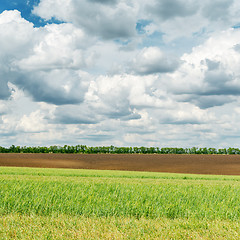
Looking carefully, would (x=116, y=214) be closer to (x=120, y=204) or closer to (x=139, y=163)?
(x=120, y=204)

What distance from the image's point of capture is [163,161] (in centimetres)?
5303

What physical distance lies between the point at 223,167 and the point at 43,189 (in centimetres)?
4191

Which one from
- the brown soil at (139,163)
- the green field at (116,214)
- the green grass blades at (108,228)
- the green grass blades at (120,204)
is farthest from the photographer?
the brown soil at (139,163)

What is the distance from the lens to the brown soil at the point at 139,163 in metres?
47.4

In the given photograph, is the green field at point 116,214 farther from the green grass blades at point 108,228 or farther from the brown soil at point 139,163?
the brown soil at point 139,163

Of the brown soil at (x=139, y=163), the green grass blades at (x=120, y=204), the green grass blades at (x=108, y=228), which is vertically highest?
the green grass blades at (x=120, y=204)

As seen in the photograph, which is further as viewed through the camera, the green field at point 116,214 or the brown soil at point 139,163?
the brown soil at point 139,163

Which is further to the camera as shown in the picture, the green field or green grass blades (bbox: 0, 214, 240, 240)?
the green field

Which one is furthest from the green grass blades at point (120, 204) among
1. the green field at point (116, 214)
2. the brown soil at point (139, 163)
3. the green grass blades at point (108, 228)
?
the brown soil at point (139, 163)

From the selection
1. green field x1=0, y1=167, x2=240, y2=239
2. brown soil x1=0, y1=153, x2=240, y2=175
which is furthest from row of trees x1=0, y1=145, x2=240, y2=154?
green field x1=0, y1=167, x2=240, y2=239

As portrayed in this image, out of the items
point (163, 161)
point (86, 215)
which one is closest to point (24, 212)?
point (86, 215)

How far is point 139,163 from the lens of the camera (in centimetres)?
5153

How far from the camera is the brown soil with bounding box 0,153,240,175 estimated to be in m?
47.4

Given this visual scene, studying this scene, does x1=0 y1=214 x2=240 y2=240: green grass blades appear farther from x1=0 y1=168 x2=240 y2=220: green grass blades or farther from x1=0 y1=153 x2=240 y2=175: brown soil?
x1=0 y1=153 x2=240 y2=175: brown soil
